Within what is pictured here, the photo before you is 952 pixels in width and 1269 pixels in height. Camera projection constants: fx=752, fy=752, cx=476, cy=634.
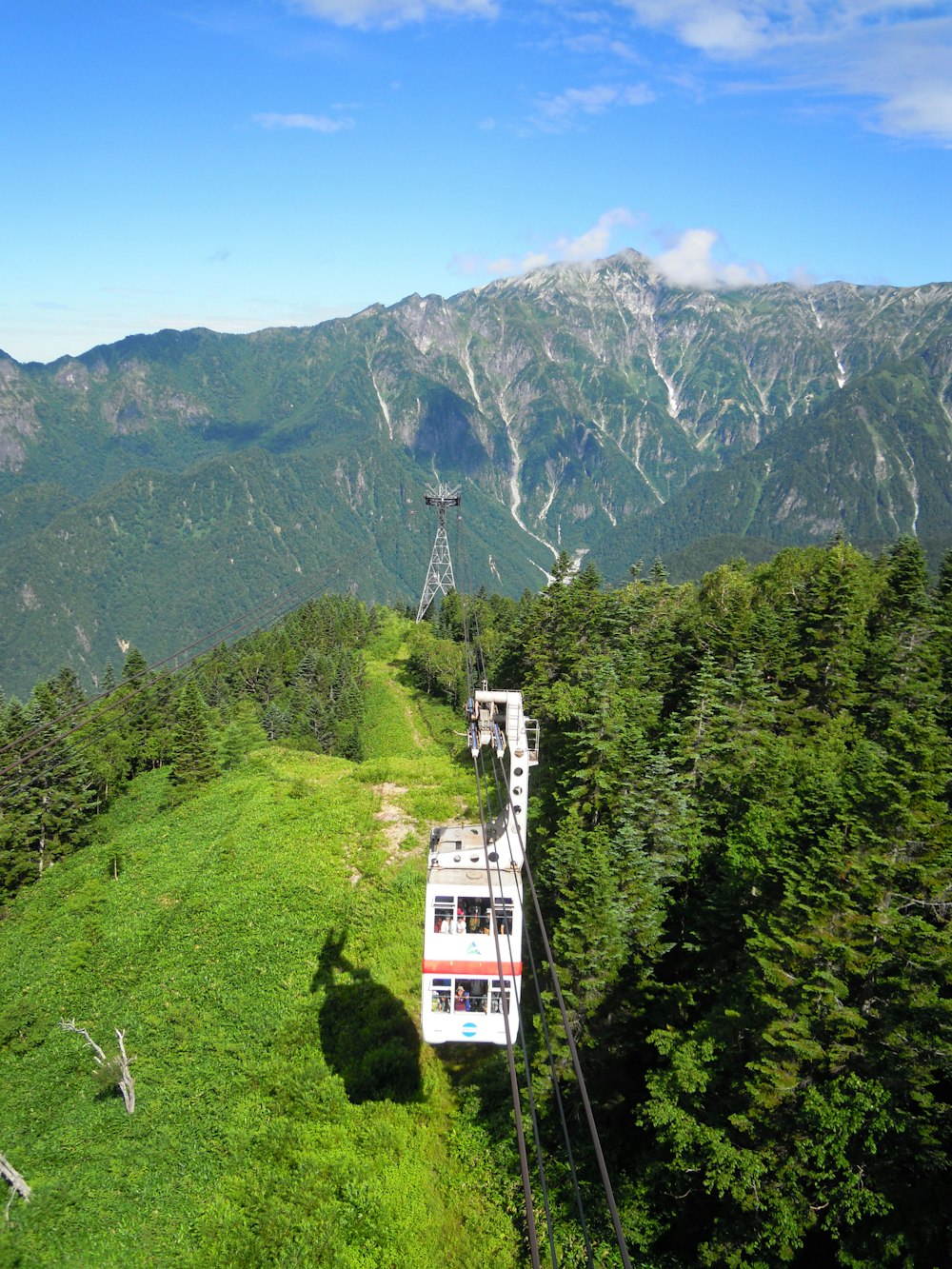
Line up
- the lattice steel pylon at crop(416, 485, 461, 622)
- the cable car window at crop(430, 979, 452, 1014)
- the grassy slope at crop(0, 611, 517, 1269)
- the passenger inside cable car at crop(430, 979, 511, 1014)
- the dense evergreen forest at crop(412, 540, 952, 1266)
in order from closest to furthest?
the dense evergreen forest at crop(412, 540, 952, 1266)
the passenger inside cable car at crop(430, 979, 511, 1014)
the cable car window at crop(430, 979, 452, 1014)
the grassy slope at crop(0, 611, 517, 1269)
the lattice steel pylon at crop(416, 485, 461, 622)

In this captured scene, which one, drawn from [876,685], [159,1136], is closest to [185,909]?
[159,1136]

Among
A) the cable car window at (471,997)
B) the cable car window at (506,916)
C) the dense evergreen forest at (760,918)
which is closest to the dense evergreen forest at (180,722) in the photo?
the dense evergreen forest at (760,918)

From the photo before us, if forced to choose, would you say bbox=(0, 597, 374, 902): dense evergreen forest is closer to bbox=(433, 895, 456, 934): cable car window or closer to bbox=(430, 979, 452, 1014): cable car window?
bbox=(433, 895, 456, 934): cable car window

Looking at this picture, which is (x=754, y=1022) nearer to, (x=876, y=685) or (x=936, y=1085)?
(x=936, y=1085)

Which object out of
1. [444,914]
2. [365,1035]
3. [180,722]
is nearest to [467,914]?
[444,914]

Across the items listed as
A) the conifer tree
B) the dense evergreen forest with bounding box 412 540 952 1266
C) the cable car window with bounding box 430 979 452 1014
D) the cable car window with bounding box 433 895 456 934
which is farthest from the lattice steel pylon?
the cable car window with bounding box 430 979 452 1014

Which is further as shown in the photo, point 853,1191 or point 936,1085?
point 936,1085

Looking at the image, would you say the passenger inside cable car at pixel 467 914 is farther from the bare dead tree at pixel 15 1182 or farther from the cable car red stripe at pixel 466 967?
the bare dead tree at pixel 15 1182
